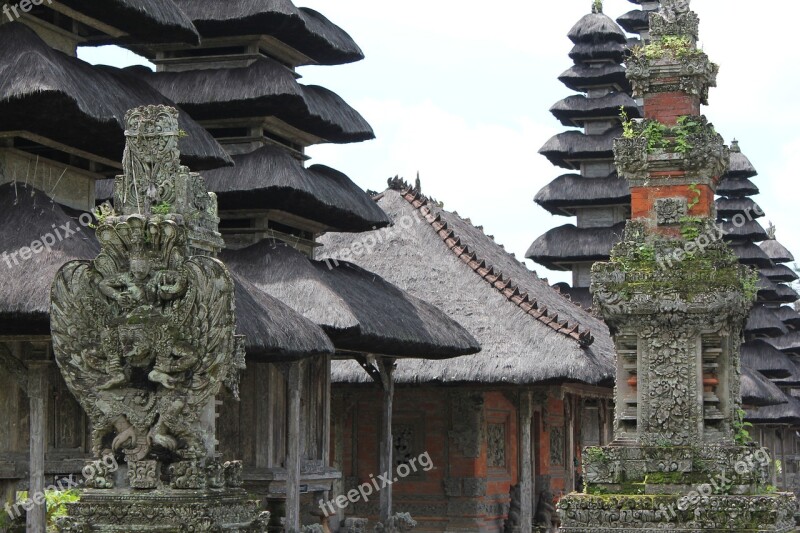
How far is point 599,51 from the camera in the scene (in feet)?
139

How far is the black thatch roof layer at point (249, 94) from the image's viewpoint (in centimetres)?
2534

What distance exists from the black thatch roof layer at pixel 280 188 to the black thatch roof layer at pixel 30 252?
619 cm

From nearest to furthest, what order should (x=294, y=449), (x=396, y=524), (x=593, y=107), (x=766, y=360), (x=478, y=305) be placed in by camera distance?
1. (x=294, y=449)
2. (x=396, y=524)
3. (x=478, y=305)
4. (x=593, y=107)
5. (x=766, y=360)

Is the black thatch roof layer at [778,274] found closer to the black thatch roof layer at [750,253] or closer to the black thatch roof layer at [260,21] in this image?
the black thatch roof layer at [750,253]

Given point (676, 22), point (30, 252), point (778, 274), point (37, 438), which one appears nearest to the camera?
point (37, 438)

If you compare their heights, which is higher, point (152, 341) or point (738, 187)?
point (738, 187)

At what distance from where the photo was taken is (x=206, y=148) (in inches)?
849

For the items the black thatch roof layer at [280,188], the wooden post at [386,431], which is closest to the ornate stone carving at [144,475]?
the black thatch roof layer at [280,188]

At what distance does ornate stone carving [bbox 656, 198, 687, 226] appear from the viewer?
19.0 metres

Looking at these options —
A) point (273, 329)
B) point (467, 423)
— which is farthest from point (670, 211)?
point (467, 423)

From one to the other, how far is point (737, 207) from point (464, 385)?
23.3 metres

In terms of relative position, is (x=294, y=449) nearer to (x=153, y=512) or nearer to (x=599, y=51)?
(x=153, y=512)

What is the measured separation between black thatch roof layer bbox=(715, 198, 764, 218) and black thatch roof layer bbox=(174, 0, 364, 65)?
26040 mm

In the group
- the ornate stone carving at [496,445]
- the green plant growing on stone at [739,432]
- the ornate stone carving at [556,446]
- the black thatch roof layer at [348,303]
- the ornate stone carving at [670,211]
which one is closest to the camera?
the green plant growing on stone at [739,432]
